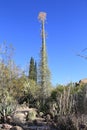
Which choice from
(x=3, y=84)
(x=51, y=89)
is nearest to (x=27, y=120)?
(x=3, y=84)

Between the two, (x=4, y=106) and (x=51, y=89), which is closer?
(x=4, y=106)

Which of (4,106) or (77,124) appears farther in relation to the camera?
(4,106)

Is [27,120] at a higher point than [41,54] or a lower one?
lower

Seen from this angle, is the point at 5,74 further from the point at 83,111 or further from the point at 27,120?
the point at 83,111

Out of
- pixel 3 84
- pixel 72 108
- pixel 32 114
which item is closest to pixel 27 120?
pixel 32 114

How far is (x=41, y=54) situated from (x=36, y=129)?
40.8 ft

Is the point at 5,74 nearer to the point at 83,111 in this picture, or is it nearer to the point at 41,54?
the point at 41,54

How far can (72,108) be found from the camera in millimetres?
17828

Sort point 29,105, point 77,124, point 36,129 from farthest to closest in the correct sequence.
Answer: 1. point 29,105
2. point 36,129
3. point 77,124

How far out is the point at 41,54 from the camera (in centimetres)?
2673

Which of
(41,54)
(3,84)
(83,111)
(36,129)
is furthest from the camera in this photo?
(41,54)

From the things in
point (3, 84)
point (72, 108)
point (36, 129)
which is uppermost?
point (3, 84)

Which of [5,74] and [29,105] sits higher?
[5,74]

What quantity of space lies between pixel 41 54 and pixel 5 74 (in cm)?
457
